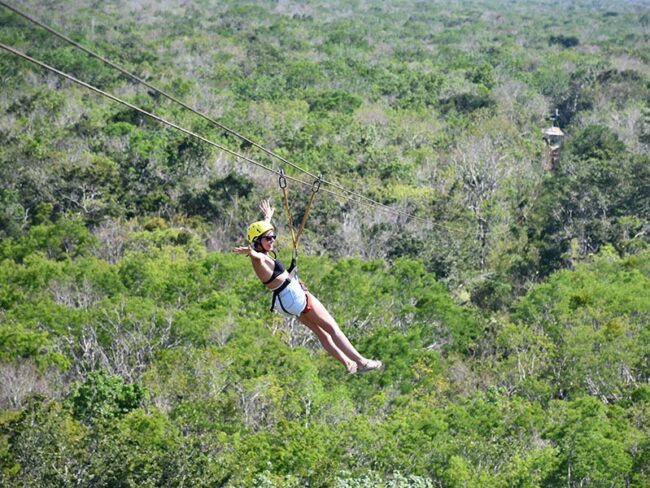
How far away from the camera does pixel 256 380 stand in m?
20.5

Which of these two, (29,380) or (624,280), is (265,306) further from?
(624,280)

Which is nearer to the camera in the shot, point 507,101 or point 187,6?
point 507,101

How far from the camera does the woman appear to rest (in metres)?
8.76

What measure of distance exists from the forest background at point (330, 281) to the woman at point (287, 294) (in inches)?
283

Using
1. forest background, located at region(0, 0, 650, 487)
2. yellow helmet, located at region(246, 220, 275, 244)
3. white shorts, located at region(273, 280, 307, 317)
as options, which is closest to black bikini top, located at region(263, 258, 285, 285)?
white shorts, located at region(273, 280, 307, 317)

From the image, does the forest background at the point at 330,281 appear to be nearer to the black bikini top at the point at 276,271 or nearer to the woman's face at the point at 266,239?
the black bikini top at the point at 276,271

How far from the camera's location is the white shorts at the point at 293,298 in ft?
29.7

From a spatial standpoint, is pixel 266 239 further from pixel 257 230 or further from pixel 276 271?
pixel 276 271

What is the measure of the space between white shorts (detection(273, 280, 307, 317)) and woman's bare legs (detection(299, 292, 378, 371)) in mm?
148

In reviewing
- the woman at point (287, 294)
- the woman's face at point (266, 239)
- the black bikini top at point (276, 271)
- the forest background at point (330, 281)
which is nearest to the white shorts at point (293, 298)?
the woman at point (287, 294)

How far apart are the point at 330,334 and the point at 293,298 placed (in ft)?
2.37

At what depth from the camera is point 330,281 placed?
86.7ft

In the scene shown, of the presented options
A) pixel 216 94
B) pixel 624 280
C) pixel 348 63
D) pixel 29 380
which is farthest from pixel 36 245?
pixel 348 63

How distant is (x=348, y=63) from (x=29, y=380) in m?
52.3
